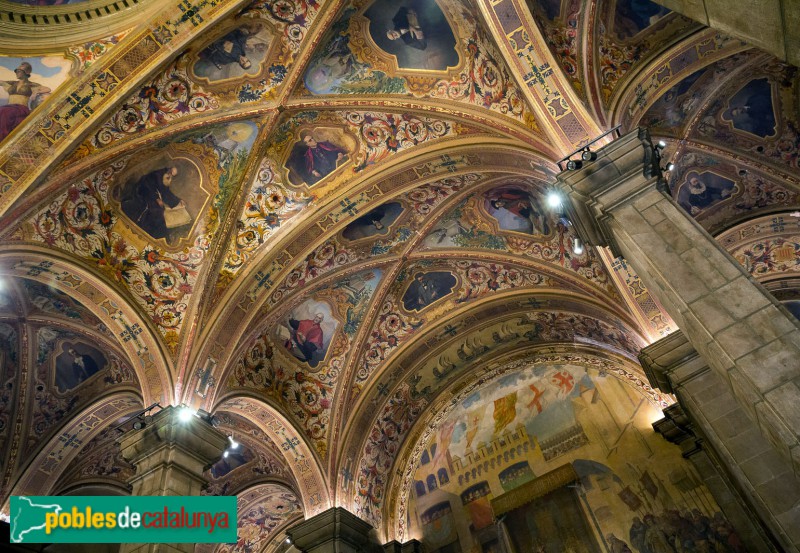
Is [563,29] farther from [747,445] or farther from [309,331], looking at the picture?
[309,331]

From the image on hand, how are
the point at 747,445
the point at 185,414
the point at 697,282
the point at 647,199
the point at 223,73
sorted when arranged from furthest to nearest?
1. the point at 223,73
2. the point at 185,414
3. the point at 747,445
4. the point at 647,199
5. the point at 697,282

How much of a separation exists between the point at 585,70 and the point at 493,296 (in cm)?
525

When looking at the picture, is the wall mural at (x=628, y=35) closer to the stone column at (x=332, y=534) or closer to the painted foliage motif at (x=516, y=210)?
the painted foliage motif at (x=516, y=210)

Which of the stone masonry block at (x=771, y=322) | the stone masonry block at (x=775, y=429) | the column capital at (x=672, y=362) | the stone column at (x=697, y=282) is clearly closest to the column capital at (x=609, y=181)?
the stone column at (x=697, y=282)

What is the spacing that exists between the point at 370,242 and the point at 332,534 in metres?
5.29

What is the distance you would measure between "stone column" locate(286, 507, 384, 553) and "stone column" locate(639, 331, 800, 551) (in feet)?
18.6

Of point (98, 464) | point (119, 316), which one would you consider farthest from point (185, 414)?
point (98, 464)

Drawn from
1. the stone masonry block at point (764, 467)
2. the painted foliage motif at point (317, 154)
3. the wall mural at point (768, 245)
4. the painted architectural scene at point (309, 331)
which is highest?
the painted foliage motif at point (317, 154)

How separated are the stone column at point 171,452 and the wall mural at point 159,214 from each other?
1572mm

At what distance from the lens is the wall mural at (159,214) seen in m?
8.27

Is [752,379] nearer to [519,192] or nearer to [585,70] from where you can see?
[585,70]

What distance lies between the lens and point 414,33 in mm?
8164

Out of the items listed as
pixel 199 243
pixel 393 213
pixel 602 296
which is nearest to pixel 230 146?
pixel 199 243

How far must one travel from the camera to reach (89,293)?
8.63 m
